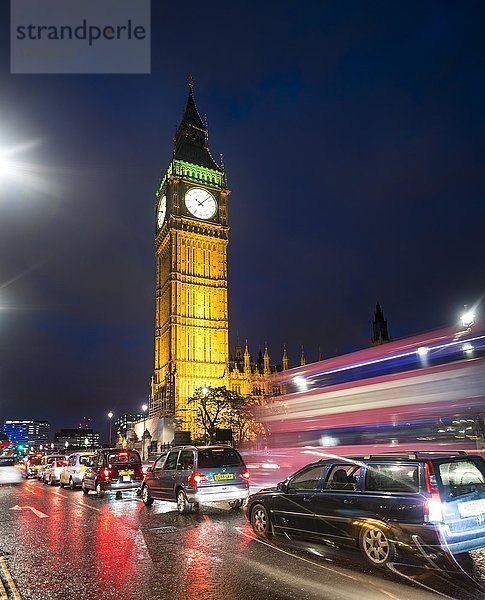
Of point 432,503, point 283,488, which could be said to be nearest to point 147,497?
point 283,488

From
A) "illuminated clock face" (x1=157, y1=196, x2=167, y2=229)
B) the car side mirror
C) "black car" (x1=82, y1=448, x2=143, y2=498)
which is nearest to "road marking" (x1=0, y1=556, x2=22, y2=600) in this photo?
the car side mirror

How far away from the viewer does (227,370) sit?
83.9m

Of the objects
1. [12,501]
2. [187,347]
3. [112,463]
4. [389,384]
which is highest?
[187,347]

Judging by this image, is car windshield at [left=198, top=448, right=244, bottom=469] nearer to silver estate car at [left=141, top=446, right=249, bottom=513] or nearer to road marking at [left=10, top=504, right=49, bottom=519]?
silver estate car at [left=141, top=446, right=249, bottom=513]

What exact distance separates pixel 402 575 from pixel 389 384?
284 inches

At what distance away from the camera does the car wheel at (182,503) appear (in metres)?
12.6

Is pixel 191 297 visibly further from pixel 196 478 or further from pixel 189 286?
pixel 196 478

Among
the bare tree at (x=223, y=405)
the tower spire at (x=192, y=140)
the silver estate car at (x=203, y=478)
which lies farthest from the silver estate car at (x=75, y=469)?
the tower spire at (x=192, y=140)

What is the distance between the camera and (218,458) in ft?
42.1

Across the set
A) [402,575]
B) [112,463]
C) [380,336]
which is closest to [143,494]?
[112,463]

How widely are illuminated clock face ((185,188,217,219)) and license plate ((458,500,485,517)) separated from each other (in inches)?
3304

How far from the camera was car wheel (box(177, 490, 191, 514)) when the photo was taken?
41.2ft

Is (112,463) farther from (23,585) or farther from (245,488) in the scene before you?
(23,585)

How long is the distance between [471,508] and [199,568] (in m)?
3.99
